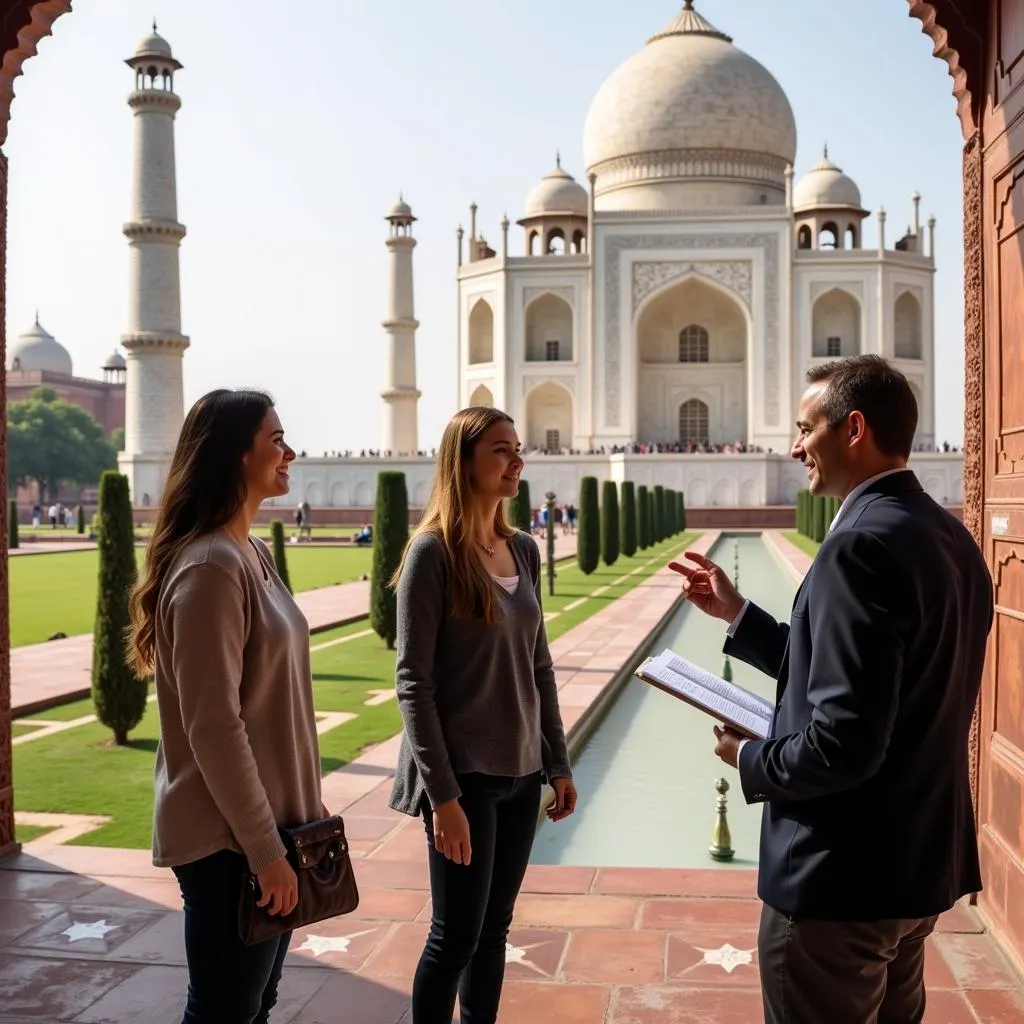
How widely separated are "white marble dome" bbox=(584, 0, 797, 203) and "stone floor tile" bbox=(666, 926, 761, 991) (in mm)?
28009

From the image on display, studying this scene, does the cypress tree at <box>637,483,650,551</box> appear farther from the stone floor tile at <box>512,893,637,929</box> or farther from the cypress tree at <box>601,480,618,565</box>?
the stone floor tile at <box>512,893,637,929</box>

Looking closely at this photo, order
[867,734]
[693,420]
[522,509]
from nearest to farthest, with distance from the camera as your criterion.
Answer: [867,734], [522,509], [693,420]

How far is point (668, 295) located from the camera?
2919cm

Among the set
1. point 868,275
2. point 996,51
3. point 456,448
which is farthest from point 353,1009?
point 868,275

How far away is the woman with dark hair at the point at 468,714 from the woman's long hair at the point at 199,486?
32cm

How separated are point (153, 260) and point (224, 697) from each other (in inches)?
909

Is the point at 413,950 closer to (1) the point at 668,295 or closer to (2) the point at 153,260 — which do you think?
(2) the point at 153,260

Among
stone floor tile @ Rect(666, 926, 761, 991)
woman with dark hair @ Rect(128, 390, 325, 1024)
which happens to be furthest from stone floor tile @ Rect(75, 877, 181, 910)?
woman with dark hair @ Rect(128, 390, 325, 1024)

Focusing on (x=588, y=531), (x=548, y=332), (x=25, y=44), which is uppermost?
(x=548, y=332)

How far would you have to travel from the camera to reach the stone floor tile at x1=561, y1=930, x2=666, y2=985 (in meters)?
2.27

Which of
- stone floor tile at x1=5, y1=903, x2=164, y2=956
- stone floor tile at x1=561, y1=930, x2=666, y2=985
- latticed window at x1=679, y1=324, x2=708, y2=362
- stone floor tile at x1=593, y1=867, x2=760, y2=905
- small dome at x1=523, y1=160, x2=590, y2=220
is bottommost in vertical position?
stone floor tile at x1=561, y1=930, x2=666, y2=985

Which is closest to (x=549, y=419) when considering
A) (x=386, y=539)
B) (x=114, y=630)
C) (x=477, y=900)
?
(x=386, y=539)

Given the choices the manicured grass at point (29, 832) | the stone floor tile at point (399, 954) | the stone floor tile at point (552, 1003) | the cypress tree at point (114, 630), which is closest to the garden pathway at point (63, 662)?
the cypress tree at point (114, 630)

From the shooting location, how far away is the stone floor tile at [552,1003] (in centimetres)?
210
